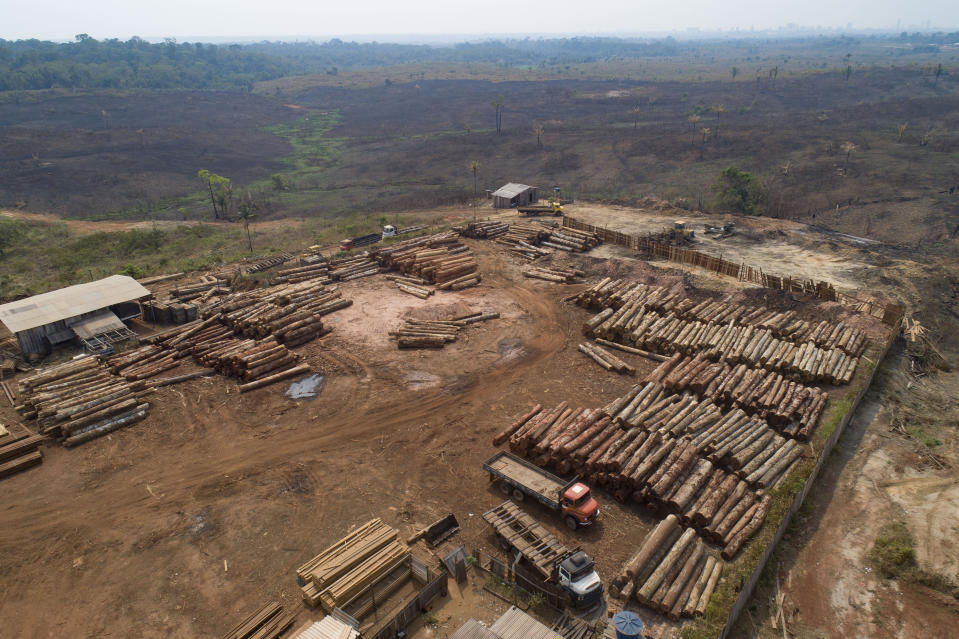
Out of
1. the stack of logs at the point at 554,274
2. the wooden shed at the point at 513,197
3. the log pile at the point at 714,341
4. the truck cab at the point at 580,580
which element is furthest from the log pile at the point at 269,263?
the truck cab at the point at 580,580

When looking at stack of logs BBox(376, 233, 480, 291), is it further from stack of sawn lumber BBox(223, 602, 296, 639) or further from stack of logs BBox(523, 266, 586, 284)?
stack of sawn lumber BBox(223, 602, 296, 639)

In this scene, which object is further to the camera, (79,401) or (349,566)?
(79,401)

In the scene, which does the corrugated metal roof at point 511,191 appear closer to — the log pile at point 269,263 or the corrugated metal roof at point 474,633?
the log pile at point 269,263

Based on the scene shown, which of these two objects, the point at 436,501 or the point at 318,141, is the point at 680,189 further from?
the point at 318,141

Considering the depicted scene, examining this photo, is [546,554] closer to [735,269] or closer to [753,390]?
[753,390]

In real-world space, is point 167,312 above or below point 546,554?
below

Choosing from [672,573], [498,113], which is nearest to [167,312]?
[672,573]
